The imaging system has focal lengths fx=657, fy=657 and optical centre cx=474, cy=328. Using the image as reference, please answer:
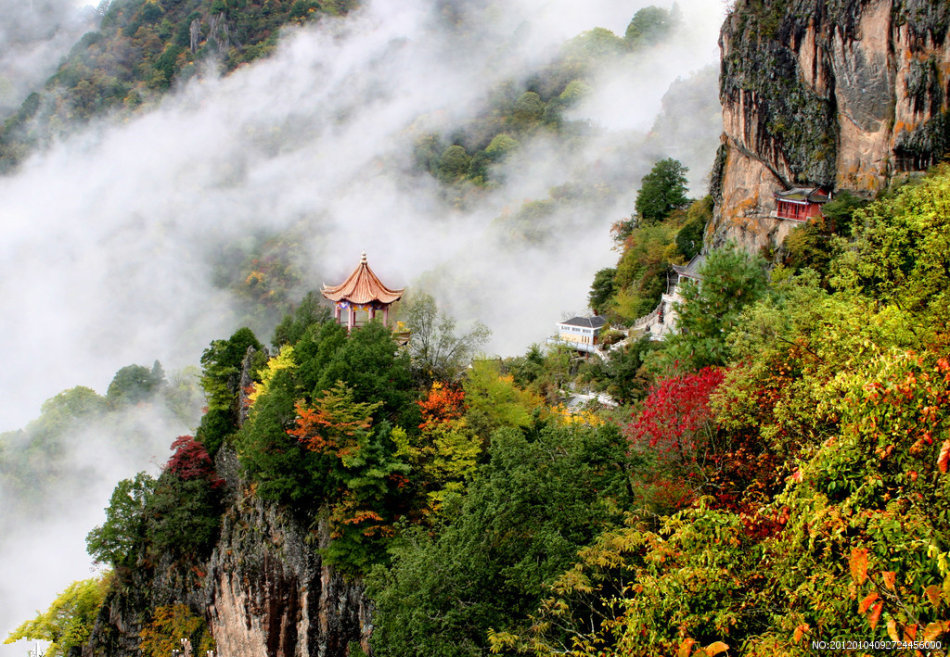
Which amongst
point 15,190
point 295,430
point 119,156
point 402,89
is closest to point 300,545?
point 295,430

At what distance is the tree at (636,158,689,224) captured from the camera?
47906mm

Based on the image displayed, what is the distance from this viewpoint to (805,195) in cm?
2731

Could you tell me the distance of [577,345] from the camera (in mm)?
39625

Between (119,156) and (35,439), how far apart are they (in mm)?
62021

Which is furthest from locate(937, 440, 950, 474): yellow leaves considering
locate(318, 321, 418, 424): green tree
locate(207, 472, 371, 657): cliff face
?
locate(207, 472, 371, 657): cliff face

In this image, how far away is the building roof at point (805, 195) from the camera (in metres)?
27.1

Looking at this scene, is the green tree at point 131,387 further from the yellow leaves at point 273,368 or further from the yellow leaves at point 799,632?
the yellow leaves at point 799,632

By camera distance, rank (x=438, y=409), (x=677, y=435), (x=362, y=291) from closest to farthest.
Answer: (x=677, y=435) < (x=438, y=409) < (x=362, y=291)

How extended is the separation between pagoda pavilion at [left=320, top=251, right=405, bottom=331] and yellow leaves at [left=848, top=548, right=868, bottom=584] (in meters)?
24.0

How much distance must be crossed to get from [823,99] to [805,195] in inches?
156

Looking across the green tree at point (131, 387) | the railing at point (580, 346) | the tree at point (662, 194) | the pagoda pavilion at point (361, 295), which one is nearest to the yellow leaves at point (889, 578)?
the pagoda pavilion at point (361, 295)

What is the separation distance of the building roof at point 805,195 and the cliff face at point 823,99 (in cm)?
42

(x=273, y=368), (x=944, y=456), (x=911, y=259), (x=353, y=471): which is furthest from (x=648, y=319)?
(x=944, y=456)

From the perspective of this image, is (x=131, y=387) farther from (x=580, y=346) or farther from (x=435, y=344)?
(x=435, y=344)
